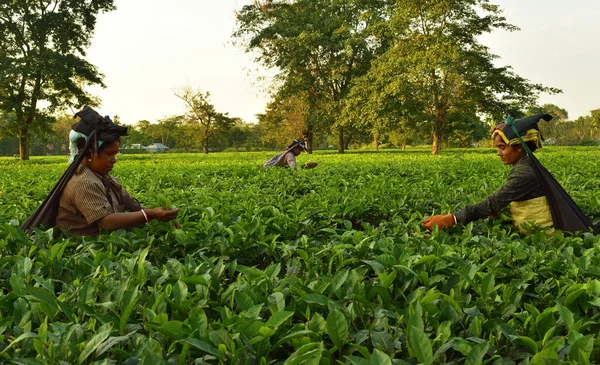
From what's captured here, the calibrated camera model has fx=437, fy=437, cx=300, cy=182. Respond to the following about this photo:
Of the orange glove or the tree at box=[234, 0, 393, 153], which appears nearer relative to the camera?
the orange glove

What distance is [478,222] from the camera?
3.83 meters

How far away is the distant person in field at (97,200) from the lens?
319 cm

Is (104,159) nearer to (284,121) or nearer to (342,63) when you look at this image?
(342,63)

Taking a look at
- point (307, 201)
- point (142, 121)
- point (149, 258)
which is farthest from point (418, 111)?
point (142, 121)

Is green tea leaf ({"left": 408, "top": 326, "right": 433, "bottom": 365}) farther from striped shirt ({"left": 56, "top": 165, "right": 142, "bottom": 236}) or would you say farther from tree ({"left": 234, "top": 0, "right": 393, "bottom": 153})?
tree ({"left": 234, "top": 0, "right": 393, "bottom": 153})

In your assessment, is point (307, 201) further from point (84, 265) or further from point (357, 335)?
point (357, 335)

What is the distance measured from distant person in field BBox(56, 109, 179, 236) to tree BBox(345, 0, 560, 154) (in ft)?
77.3

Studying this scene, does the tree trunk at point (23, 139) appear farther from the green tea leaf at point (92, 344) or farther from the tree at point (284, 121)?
the green tea leaf at point (92, 344)

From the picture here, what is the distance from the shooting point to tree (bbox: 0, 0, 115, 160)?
27.1m

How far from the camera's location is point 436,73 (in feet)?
89.5

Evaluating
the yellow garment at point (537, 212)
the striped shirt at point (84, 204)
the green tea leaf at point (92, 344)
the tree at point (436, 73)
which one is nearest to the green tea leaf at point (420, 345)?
the green tea leaf at point (92, 344)

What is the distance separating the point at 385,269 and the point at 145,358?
1268 millimetres

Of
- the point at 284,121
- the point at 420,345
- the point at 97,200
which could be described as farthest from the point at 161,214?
the point at 284,121

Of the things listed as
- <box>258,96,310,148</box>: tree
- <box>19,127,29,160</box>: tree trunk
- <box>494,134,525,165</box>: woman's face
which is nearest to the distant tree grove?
<box>19,127,29,160</box>: tree trunk
